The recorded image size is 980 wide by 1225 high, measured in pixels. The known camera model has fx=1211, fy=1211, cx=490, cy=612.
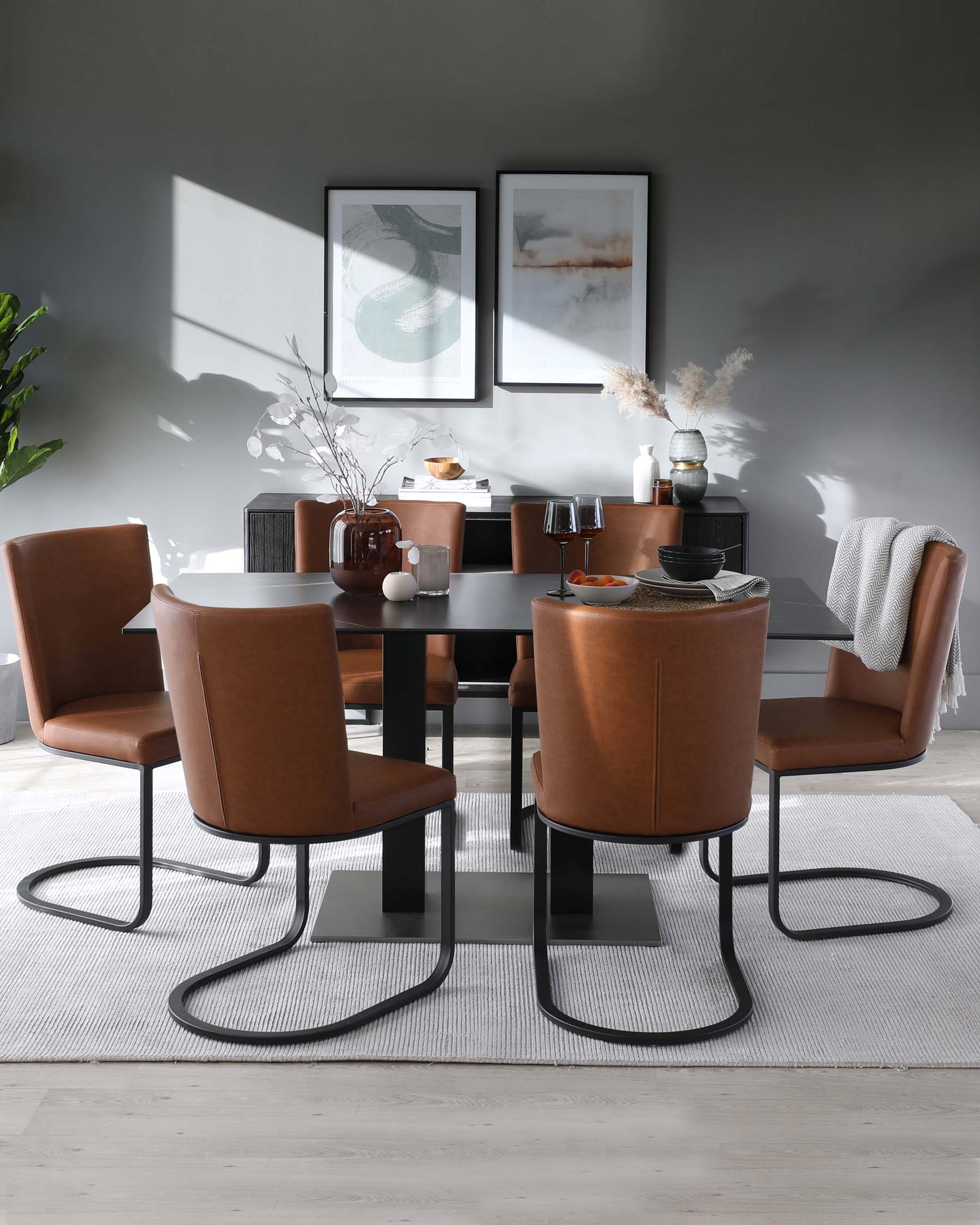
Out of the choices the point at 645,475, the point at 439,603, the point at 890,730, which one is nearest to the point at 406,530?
the point at 439,603

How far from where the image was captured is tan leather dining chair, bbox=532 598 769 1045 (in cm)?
227

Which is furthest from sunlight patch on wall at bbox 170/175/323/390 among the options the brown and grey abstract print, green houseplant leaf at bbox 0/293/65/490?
the brown and grey abstract print

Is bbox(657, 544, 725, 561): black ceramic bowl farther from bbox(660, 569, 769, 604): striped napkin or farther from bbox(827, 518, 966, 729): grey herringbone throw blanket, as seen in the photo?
bbox(827, 518, 966, 729): grey herringbone throw blanket

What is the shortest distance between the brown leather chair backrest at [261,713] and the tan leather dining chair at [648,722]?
1.40 ft

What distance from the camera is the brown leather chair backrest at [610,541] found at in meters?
3.69

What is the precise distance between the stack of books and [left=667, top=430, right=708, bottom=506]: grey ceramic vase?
2.36 ft

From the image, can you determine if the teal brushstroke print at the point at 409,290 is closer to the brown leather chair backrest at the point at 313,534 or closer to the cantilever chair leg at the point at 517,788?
the brown leather chair backrest at the point at 313,534

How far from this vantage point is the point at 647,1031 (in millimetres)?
2479

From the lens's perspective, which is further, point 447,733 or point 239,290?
point 239,290

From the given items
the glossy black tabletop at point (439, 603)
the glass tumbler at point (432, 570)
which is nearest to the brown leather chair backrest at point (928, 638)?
the glossy black tabletop at point (439, 603)

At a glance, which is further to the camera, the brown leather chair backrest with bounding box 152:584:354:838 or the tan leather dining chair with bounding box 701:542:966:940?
the tan leather dining chair with bounding box 701:542:966:940

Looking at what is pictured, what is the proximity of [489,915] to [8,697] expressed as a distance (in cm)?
236

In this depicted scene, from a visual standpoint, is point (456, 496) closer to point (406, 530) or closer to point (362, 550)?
point (406, 530)

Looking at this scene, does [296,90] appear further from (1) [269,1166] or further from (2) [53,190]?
(1) [269,1166]
